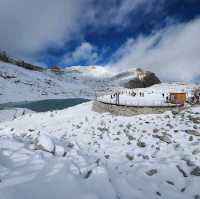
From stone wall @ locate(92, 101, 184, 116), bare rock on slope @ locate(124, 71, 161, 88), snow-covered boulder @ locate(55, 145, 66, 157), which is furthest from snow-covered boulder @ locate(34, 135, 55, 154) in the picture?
bare rock on slope @ locate(124, 71, 161, 88)

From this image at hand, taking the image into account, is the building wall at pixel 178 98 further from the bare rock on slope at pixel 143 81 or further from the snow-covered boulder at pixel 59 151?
the bare rock on slope at pixel 143 81

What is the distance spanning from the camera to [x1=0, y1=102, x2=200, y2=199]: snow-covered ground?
16.8 ft

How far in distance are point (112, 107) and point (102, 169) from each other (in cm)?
1226

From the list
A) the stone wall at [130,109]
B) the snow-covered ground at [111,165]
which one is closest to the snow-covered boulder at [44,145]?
the snow-covered ground at [111,165]

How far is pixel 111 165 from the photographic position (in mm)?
7680

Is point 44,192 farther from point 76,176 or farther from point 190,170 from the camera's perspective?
point 190,170

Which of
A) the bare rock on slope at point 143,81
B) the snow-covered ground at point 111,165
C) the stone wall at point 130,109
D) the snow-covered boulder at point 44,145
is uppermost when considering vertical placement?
the bare rock on slope at point 143,81

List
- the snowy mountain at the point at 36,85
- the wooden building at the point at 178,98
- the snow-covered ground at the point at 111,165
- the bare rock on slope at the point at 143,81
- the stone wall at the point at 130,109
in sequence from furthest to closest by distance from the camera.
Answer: the bare rock on slope at the point at 143,81
the snowy mountain at the point at 36,85
the wooden building at the point at 178,98
the stone wall at the point at 130,109
the snow-covered ground at the point at 111,165

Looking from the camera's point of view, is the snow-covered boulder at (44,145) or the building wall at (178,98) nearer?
the snow-covered boulder at (44,145)

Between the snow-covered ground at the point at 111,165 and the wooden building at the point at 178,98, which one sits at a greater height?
the wooden building at the point at 178,98

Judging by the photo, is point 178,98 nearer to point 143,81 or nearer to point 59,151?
point 59,151

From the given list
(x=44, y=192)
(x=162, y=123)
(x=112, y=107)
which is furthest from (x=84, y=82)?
(x=44, y=192)

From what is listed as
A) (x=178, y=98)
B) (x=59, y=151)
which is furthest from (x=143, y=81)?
(x=59, y=151)

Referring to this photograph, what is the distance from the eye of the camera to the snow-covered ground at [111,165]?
16.8 feet
